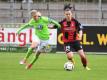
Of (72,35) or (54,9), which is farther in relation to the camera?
(54,9)

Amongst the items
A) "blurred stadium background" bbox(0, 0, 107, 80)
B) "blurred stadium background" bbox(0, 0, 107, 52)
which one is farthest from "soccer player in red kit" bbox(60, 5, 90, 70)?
"blurred stadium background" bbox(0, 0, 107, 52)

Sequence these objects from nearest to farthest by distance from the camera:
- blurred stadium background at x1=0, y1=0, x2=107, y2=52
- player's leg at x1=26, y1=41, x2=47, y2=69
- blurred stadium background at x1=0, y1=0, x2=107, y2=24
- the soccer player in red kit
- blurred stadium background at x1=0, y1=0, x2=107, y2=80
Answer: blurred stadium background at x1=0, y1=0, x2=107, y2=80
the soccer player in red kit
player's leg at x1=26, y1=41, x2=47, y2=69
blurred stadium background at x1=0, y1=0, x2=107, y2=52
blurred stadium background at x1=0, y1=0, x2=107, y2=24

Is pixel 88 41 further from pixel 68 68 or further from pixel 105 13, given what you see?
pixel 68 68

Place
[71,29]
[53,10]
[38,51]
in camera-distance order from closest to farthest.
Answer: [71,29] → [38,51] → [53,10]

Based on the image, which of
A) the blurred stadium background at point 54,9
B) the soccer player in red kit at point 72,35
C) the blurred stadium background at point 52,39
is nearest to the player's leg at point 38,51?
the blurred stadium background at point 52,39

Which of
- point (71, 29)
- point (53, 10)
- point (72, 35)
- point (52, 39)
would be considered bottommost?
point (52, 39)

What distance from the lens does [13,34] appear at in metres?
27.6

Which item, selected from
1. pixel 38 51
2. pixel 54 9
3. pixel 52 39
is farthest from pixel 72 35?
pixel 54 9

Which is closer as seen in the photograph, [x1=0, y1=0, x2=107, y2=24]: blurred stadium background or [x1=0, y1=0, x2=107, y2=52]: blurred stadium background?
[x1=0, y1=0, x2=107, y2=52]: blurred stadium background

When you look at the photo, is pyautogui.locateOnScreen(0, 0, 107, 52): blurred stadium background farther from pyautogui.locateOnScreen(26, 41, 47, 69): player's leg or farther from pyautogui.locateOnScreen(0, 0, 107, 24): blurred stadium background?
pyautogui.locateOnScreen(26, 41, 47, 69): player's leg

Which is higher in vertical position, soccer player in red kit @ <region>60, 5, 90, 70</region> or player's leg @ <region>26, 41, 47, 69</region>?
soccer player in red kit @ <region>60, 5, 90, 70</region>

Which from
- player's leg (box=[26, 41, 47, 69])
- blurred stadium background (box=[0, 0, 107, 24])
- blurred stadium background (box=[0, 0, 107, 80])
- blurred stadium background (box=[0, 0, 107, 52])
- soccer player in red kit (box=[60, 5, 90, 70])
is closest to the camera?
blurred stadium background (box=[0, 0, 107, 80])

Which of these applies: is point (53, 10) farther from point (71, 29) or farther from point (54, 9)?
point (71, 29)

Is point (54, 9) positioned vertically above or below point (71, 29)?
below
